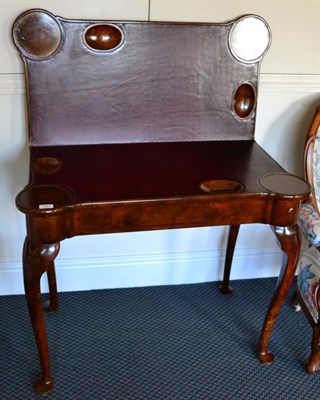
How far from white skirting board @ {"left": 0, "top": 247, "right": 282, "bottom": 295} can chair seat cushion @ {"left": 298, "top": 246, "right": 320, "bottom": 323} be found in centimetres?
43

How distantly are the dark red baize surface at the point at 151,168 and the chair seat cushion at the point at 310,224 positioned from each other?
243mm

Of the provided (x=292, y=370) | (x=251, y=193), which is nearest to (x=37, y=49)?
(x=251, y=193)

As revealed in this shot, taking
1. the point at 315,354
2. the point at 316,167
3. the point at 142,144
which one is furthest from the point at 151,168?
the point at 315,354

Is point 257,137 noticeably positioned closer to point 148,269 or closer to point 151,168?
point 151,168

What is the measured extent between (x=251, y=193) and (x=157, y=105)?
0.55 metres

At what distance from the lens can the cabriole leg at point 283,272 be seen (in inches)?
65.6

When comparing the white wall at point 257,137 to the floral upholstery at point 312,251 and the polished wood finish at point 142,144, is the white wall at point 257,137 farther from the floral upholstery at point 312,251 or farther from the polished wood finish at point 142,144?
the floral upholstery at point 312,251

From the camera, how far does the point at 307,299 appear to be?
6.36 feet

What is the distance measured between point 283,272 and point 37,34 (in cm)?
118

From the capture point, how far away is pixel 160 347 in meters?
2.02

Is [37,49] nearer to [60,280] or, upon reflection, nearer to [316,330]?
[60,280]

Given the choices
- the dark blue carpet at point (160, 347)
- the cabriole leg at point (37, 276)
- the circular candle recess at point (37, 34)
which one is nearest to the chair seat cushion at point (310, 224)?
the dark blue carpet at point (160, 347)

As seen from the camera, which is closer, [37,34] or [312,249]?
[37,34]

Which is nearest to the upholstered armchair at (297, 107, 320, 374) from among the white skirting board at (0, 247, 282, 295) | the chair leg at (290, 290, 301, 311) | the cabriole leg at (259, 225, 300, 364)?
the cabriole leg at (259, 225, 300, 364)
